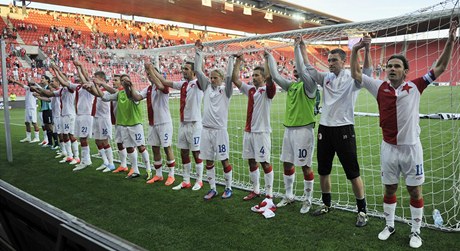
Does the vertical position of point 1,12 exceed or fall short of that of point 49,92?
it exceeds it

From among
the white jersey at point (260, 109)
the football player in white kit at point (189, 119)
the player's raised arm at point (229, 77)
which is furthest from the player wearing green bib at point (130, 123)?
the white jersey at point (260, 109)

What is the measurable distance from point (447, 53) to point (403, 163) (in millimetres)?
1138

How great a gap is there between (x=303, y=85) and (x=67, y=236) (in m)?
3.49

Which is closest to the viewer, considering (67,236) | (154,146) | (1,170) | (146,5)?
(67,236)

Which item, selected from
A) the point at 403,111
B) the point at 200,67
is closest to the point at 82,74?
the point at 200,67

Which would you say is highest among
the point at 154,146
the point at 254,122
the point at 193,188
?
the point at 254,122

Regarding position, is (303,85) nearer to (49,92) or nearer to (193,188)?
(193,188)

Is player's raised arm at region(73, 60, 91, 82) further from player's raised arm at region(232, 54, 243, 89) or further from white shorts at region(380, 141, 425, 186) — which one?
white shorts at region(380, 141, 425, 186)

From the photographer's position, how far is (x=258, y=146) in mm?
4859

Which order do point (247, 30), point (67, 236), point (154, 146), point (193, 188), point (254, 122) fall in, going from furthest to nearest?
point (247, 30) → point (154, 146) → point (193, 188) → point (254, 122) → point (67, 236)

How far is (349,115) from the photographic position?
3982mm

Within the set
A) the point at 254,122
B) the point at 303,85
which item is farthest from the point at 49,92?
the point at 303,85

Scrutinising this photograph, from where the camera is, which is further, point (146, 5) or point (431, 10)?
point (146, 5)

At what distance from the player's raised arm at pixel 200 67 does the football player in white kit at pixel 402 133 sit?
95.9 inches
